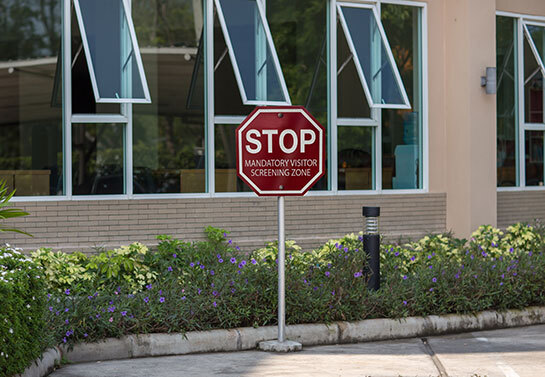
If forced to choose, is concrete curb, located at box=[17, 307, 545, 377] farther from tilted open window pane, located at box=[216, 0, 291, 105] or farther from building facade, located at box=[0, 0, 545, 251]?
tilted open window pane, located at box=[216, 0, 291, 105]

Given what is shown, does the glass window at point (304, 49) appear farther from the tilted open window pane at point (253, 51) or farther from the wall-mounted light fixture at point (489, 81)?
the wall-mounted light fixture at point (489, 81)

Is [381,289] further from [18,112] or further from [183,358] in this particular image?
[18,112]

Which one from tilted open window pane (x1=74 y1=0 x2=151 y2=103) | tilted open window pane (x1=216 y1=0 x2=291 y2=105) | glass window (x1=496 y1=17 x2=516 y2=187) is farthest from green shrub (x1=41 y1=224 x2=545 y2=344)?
glass window (x1=496 y1=17 x2=516 y2=187)

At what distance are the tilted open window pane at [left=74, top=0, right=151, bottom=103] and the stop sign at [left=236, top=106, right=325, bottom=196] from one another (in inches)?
112

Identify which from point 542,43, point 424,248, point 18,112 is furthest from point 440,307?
point 542,43

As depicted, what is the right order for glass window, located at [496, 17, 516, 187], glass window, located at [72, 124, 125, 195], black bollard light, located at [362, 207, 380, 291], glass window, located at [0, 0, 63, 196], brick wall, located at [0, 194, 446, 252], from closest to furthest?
black bollard light, located at [362, 207, 380, 291]
brick wall, located at [0, 194, 446, 252]
glass window, located at [0, 0, 63, 196]
glass window, located at [72, 124, 125, 195]
glass window, located at [496, 17, 516, 187]

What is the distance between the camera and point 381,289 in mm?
9039

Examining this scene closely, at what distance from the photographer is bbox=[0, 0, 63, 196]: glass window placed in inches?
411

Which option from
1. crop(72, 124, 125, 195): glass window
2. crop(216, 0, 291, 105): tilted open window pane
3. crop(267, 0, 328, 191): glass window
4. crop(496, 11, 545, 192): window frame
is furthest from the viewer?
crop(496, 11, 545, 192): window frame

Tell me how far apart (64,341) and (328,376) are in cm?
232

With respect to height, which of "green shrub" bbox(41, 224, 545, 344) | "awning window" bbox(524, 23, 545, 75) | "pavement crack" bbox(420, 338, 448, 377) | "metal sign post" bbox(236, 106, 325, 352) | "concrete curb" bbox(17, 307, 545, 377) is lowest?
"pavement crack" bbox(420, 338, 448, 377)

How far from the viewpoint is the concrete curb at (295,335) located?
7.45m

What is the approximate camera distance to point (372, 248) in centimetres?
912

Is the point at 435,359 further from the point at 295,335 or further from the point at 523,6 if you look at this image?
the point at 523,6
